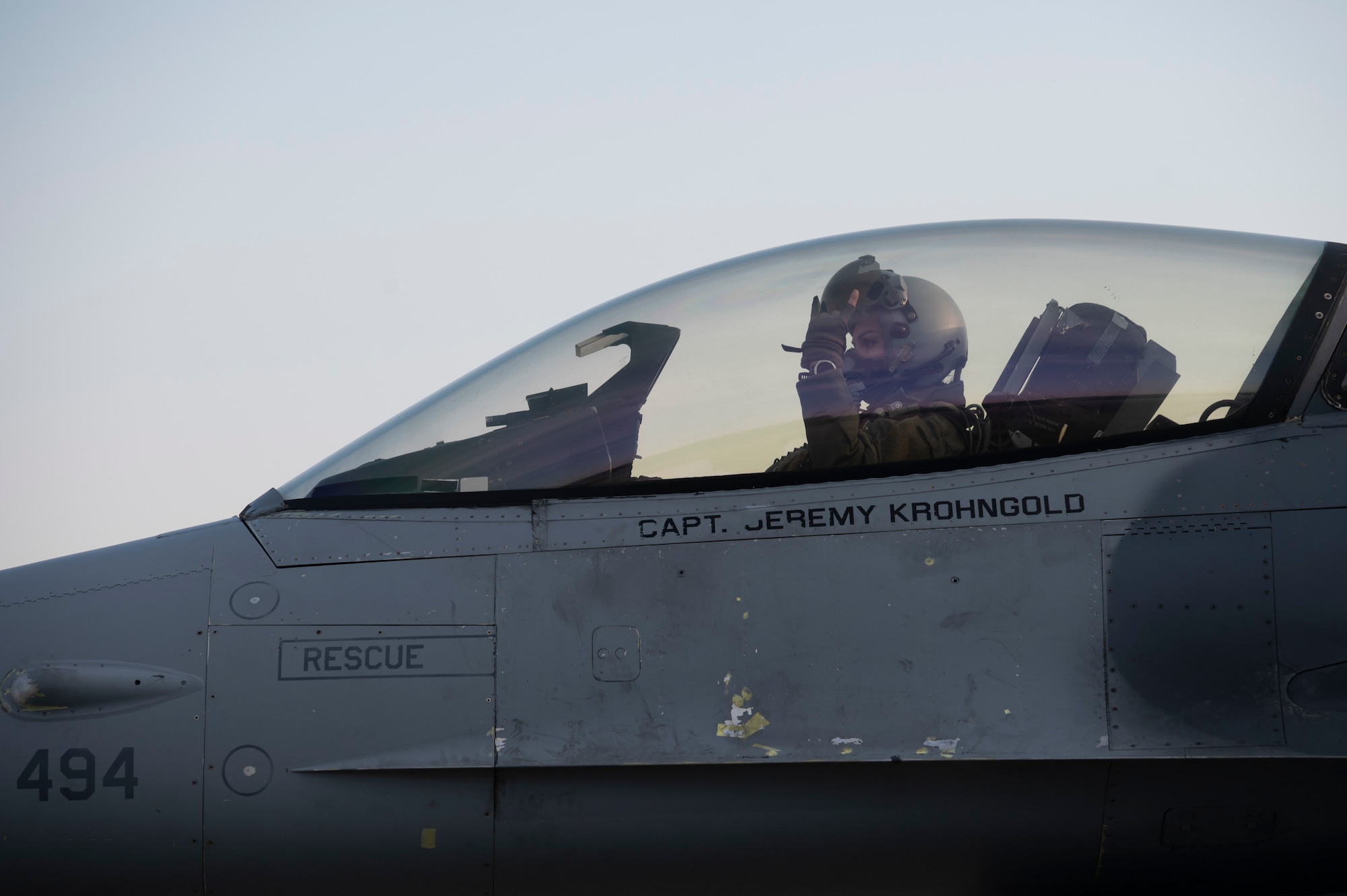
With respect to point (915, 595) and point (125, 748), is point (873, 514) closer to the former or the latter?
point (915, 595)

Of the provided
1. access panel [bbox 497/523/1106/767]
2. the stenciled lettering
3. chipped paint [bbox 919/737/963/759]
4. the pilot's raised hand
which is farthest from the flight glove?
the stenciled lettering

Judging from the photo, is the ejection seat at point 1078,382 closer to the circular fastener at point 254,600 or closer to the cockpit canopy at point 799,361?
the cockpit canopy at point 799,361

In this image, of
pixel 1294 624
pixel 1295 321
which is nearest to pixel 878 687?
pixel 1294 624

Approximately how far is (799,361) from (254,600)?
2.20 meters

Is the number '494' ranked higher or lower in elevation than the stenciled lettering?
lower

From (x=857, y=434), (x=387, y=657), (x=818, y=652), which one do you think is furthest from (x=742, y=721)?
(x=387, y=657)

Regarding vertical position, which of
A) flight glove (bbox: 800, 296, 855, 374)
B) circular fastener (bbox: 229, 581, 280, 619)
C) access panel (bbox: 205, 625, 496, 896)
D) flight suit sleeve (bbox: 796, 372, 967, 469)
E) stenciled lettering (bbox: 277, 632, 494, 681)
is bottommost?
access panel (bbox: 205, 625, 496, 896)

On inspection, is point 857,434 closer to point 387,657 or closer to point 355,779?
point 387,657

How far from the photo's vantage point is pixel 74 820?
368 cm

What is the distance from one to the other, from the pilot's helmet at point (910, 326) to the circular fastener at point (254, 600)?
229 cm

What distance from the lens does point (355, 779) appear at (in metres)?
3.71

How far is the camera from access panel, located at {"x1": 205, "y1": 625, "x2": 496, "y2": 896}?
3.69 metres

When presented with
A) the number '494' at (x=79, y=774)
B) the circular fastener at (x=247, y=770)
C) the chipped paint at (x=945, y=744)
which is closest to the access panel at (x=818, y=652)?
the chipped paint at (x=945, y=744)

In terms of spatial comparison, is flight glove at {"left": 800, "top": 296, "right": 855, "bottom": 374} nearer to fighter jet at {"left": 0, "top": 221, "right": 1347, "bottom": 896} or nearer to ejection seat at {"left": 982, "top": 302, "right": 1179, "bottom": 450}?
fighter jet at {"left": 0, "top": 221, "right": 1347, "bottom": 896}
